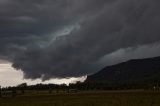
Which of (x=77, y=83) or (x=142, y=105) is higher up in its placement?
(x=77, y=83)

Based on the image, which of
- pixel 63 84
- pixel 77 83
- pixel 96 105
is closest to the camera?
pixel 96 105

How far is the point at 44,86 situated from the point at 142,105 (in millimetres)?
147210

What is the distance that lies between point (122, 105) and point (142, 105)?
204cm

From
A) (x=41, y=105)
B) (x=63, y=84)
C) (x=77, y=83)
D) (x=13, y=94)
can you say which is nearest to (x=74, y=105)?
(x=41, y=105)

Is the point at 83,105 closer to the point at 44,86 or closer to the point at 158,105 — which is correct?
the point at 158,105

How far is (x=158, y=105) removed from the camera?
36.6 m

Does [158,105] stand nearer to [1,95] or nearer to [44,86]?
[1,95]

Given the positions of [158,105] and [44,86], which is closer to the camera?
[158,105]

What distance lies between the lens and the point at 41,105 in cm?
4528

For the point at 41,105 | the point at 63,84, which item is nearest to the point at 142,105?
the point at 41,105

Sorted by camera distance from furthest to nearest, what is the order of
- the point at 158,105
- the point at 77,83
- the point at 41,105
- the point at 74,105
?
1. the point at 77,83
2. the point at 41,105
3. the point at 74,105
4. the point at 158,105

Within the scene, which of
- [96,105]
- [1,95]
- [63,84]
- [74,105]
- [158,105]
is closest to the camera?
[158,105]

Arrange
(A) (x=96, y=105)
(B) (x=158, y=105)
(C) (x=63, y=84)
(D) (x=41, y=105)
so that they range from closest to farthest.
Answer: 1. (B) (x=158, y=105)
2. (A) (x=96, y=105)
3. (D) (x=41, y=105)
4. (C) (x=63, y=84)

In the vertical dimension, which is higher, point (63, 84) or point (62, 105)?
point (63, 84)
